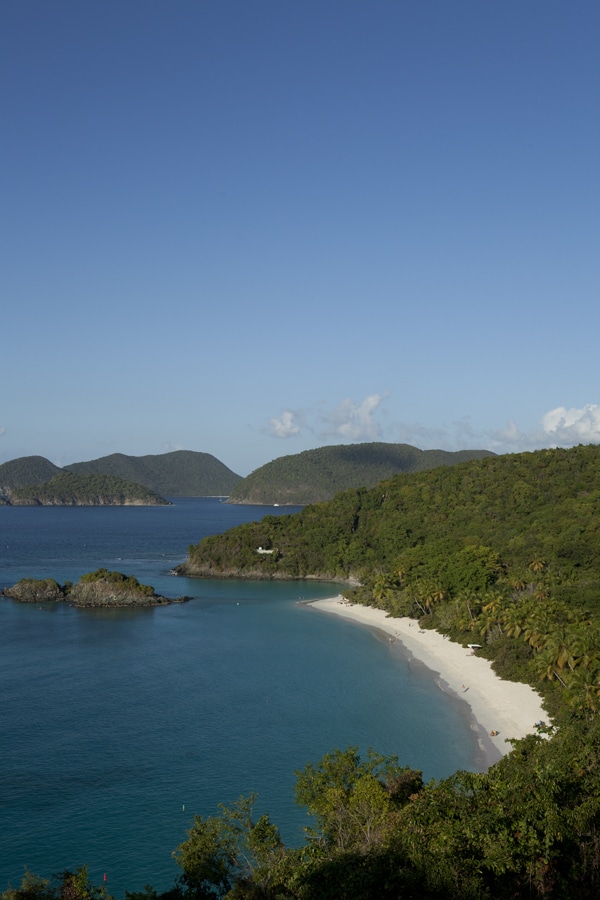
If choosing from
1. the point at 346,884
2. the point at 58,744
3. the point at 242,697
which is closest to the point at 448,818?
the point at 346,884

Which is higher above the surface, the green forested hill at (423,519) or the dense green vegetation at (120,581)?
the green forested hill at (423,519)

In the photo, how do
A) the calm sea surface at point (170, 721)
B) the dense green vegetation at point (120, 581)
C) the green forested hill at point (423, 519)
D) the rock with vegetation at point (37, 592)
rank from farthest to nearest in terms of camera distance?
1. the green forested hill at point (423, 519)
2. the rock with vegetation at point (37, 592)
3. the dense green vegetation at point (120, 581)
4. the calm sea surface at point (170, 721)

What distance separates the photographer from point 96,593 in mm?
92750

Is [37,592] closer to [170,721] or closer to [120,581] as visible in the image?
[120,581]

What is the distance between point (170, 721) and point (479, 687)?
2345cm

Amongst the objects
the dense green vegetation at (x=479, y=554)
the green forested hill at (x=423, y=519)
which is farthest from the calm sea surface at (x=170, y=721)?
the green forested hill at (x=423, y=519)

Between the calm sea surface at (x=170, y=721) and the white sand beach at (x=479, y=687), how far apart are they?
1.46 meters

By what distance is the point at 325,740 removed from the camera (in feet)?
145

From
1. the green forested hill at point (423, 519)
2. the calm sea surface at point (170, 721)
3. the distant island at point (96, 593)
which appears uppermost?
the green forested hill at point (423, 519)

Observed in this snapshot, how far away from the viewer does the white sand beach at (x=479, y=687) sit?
4514cm

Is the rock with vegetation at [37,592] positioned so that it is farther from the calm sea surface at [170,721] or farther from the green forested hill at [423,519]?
the green forested hill at [423,519]

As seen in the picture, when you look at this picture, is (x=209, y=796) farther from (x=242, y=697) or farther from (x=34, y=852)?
(x=242, y=697)

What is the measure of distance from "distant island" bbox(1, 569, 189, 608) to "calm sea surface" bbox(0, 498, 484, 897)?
13.5ft

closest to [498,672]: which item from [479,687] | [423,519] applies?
[479,687]
